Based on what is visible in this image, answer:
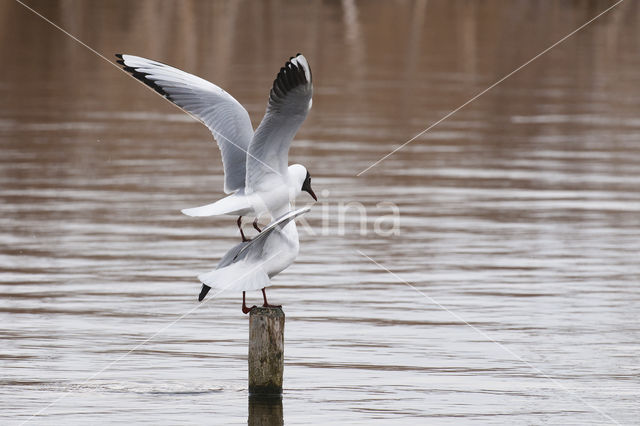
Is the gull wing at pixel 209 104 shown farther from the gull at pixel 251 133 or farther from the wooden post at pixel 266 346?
the wooden post at pixel 266 346

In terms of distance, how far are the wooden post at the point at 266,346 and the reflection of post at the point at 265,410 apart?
0.26 feet

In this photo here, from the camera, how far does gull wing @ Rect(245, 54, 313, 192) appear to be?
9.54 meters

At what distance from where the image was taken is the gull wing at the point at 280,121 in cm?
954

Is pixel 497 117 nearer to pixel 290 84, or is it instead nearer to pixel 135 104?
pixel 135 104

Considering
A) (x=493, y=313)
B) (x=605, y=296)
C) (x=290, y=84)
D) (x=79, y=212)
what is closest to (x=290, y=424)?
(x=290, y=84)

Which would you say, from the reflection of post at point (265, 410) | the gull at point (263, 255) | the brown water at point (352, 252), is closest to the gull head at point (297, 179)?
the gull at point (263, 255)

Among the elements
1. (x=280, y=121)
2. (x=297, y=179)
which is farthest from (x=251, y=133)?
(x=280, y=121)

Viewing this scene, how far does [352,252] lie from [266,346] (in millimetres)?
5934

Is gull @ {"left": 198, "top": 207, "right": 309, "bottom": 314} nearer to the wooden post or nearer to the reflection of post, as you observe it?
the wooden post

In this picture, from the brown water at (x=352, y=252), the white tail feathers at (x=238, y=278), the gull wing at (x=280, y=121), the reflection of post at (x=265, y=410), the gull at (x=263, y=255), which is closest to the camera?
the reflection of post at (x=265, y=410)

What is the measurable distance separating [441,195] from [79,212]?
4.35 metres

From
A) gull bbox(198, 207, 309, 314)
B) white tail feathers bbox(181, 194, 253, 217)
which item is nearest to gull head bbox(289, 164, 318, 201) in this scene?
white tail feathers bbox(181, 194, 253, 217)

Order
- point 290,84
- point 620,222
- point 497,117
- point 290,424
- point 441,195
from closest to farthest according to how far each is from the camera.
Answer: point 290,424 → point 290,84 → point 620,222 → point 441,195 → point 497,117

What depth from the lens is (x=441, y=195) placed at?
60.1ft
